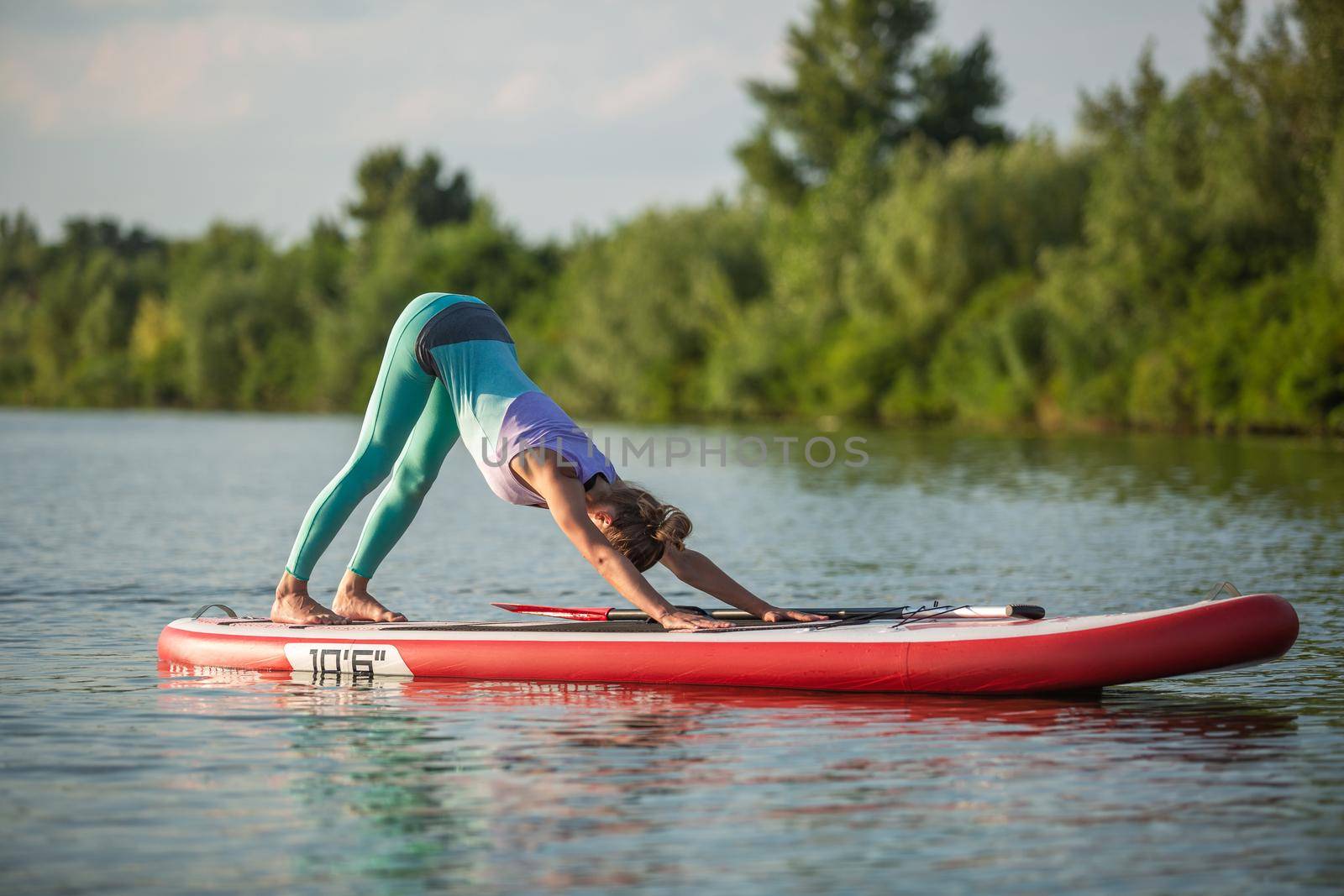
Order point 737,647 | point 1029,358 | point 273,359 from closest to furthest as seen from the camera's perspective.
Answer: point 737,647 → point 1029,358 → point 273,359

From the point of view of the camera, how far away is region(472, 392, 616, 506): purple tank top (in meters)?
8.02

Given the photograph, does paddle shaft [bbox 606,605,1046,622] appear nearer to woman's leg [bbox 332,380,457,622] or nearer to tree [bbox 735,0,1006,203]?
woman's leg [bbox 332,380,457,622]

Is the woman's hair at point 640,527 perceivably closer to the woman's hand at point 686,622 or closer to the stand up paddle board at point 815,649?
the woman's hand at point 686,622

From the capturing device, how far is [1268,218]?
45.4 m

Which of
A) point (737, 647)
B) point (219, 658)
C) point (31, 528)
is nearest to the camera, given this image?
point (737, 647)

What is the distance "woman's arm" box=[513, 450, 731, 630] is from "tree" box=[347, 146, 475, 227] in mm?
102787

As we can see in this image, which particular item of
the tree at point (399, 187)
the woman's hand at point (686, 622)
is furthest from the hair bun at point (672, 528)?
the tree at point (399, 187)

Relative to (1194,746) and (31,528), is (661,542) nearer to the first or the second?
(1194,746)

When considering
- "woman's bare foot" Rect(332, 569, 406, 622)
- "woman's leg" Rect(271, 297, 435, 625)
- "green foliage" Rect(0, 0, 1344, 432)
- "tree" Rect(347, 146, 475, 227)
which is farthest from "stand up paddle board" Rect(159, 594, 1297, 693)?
"tree" Rect(347, 146, 475, 227)

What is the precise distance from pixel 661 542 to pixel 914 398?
156ft

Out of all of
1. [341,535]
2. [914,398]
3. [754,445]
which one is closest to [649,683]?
[341,535]

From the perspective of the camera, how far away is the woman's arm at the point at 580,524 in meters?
7.94

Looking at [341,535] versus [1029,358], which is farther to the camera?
[1029,358]

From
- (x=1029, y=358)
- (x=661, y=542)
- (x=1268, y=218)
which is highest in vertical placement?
(x=1268, y=218)
